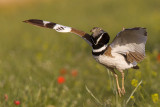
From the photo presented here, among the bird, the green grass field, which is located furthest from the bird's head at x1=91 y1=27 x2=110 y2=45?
the green grass field

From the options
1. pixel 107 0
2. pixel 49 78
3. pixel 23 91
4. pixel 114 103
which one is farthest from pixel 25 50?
pixel 107 0

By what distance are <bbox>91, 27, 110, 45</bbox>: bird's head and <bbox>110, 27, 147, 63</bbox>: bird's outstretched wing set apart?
0.10m

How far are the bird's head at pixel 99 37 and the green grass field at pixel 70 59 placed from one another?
709mm

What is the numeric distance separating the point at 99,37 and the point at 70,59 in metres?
4.07

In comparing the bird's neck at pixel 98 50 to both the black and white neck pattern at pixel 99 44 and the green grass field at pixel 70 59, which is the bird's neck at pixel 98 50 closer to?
the black and white neck pattern at pixel 99 44

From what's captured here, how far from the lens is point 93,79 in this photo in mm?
6191

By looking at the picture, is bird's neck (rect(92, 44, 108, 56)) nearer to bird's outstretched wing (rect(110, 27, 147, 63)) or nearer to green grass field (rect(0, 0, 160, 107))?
bird's outstretched wing (rect(110, 27, 147, 63))

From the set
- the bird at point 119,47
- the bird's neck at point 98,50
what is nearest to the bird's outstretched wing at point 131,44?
the bird at point 119,47

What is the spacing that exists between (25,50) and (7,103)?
4815 mm

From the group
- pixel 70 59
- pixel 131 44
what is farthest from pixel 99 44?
pixel 70 59

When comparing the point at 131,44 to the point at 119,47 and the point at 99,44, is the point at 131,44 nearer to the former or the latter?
the point at 119,47

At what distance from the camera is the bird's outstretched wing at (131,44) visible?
2829 millimetres

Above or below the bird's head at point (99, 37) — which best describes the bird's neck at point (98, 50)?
below

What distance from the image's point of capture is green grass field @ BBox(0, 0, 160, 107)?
4.21m
